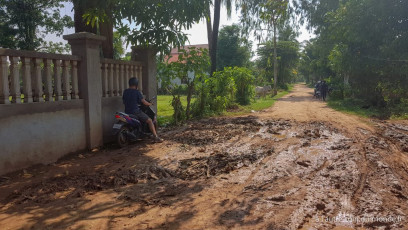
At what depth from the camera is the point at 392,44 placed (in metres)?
13.1

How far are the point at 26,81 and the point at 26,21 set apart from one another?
67.1 ft

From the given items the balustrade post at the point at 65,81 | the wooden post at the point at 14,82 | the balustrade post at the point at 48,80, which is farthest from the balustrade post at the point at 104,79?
the wooden post at the point at 14,82

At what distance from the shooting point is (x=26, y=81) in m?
5.04

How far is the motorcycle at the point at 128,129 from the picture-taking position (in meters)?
6.39

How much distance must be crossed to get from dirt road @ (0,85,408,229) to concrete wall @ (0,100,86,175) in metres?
0.20

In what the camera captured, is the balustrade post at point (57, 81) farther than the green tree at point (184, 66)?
No

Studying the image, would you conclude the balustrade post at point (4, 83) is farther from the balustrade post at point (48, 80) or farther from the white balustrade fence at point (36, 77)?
the balustrade post at point (48, 80)

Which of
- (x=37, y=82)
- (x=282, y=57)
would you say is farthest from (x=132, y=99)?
(x=282, y=57)

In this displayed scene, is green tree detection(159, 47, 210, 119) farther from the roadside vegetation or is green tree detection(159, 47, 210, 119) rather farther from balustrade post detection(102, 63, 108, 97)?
the roadside vegetation

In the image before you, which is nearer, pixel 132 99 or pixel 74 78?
pixel 74 78

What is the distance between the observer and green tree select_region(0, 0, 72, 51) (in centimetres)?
2140

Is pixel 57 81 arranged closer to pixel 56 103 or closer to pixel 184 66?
pixel 56 103

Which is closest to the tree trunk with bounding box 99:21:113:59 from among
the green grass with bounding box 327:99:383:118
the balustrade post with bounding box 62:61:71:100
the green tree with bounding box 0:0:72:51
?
the balustrade post with bounding box 62:61:71:100

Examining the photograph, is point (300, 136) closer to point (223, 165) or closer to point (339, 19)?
point (223, 165)
